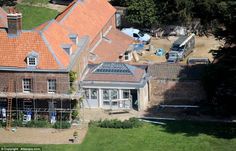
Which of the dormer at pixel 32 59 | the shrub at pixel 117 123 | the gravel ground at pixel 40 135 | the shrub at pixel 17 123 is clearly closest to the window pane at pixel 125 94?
the shrub at pixel 117 123

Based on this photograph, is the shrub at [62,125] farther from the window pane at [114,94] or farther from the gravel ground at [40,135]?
the window pane at [114,94]

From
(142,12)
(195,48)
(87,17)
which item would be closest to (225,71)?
(87,17)

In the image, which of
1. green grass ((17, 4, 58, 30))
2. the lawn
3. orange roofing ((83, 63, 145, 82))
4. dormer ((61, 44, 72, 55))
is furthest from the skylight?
green grass ((17, 4, 58, 30))

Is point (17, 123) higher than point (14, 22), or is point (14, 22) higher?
point (14, 22)

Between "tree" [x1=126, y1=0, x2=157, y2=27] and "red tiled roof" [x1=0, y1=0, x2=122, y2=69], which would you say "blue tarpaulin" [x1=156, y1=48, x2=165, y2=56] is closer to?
"red tiled roof" [x1=0, y1=0, x2=122, y2=69]

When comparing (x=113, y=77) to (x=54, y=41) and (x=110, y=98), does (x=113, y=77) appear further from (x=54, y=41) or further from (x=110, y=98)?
(x=54, y=41)

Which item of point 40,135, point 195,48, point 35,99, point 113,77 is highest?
point 195,48
